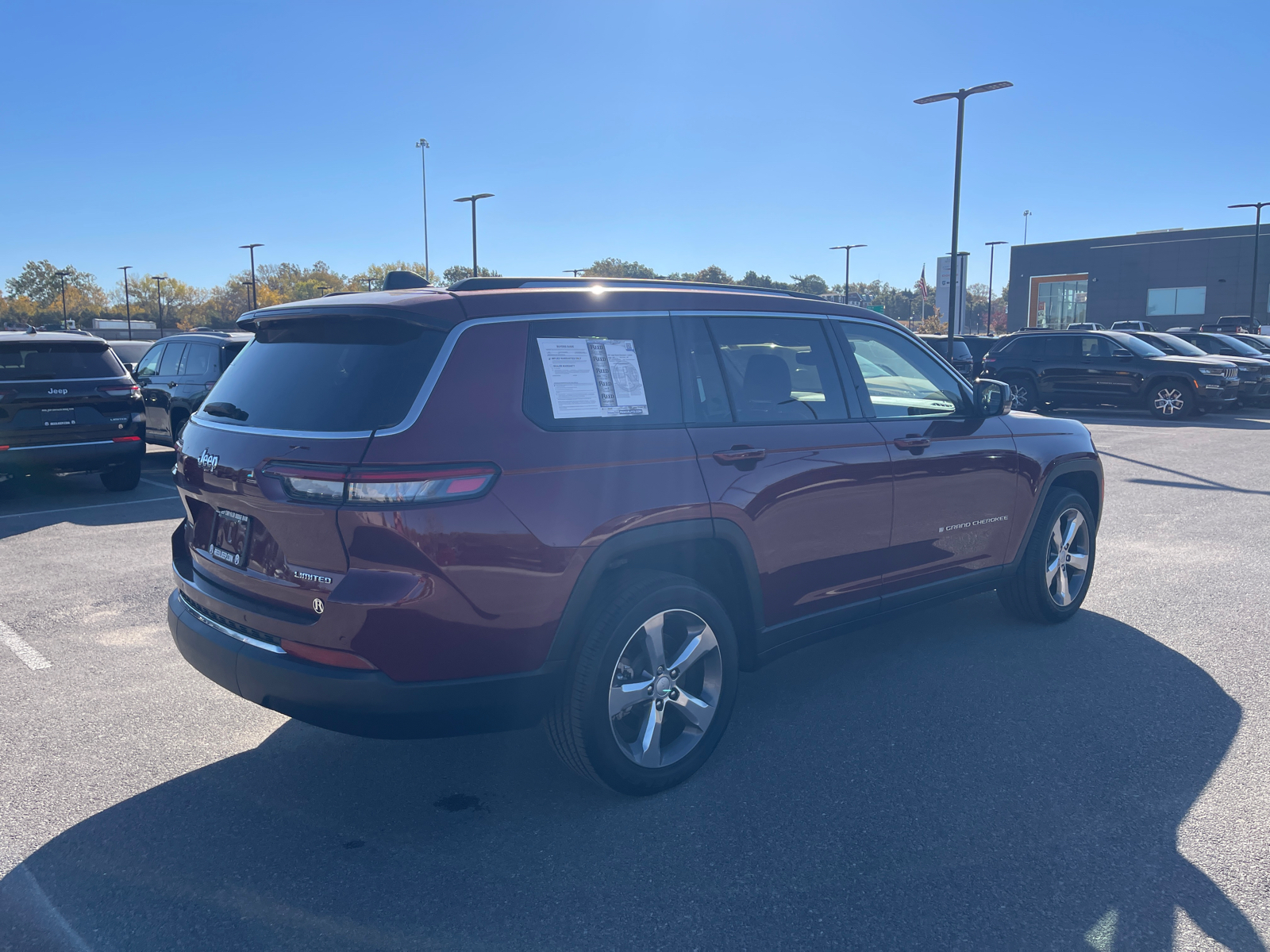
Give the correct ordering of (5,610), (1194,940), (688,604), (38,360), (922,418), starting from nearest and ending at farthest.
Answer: (1194,940)
(688,604)
(922,418)
(5,610)
(38,360)

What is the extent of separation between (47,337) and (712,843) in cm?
892

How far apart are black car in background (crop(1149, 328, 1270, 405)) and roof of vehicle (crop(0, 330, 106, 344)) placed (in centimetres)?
2132

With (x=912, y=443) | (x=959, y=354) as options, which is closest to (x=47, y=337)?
(x=912, y=443)

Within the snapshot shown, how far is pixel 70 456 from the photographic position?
920cm

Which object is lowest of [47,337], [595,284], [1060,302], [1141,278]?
[47,337]

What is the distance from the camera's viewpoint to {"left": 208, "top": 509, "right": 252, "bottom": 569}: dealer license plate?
3.11 meters

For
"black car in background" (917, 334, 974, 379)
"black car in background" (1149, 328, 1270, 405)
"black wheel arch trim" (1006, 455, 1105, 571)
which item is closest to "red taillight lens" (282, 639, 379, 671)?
"black wheel arch trim" (1006, 455, 1105, 571)

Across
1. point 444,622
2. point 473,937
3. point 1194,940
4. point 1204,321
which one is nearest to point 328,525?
point 444,622

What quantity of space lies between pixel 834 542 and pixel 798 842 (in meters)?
1.31

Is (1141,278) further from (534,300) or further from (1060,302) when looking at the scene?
(534,300)

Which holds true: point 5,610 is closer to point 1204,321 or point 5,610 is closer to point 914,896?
point 914,896

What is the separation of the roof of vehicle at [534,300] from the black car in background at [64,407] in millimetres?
6771

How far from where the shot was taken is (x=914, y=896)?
275 cm

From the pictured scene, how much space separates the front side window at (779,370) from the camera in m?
3.76
